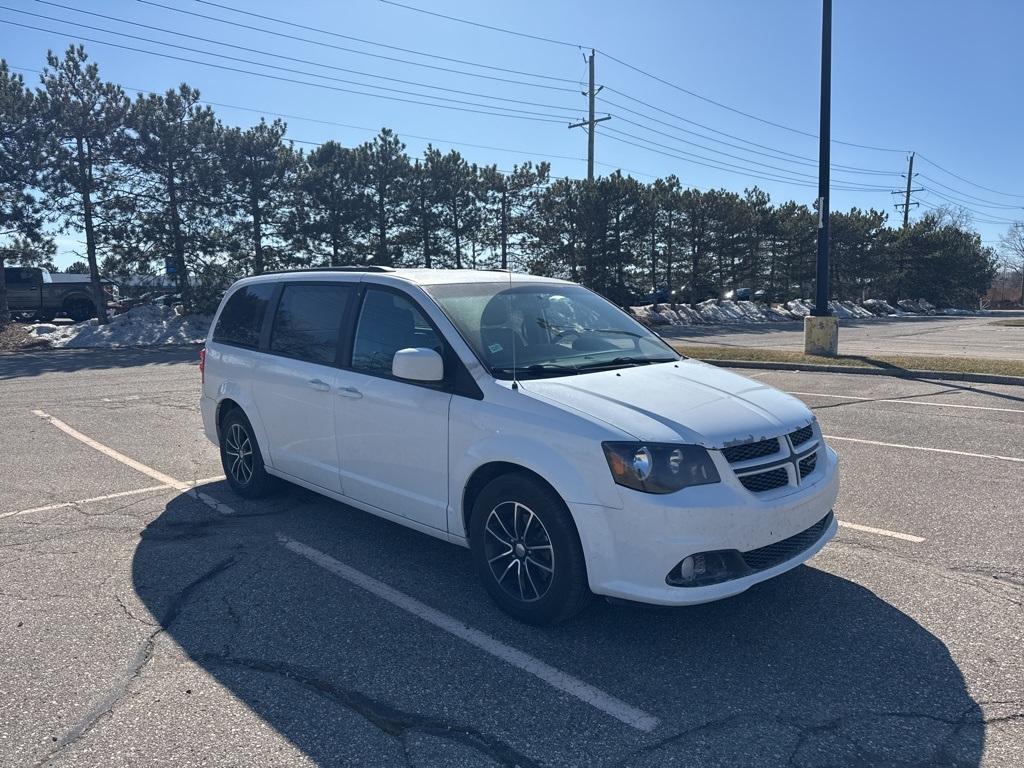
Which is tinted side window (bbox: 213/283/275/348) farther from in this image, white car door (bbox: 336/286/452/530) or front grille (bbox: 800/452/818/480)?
front grille (bbox: 800/452/818/480)

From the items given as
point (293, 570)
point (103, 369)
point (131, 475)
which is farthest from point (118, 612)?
point (103, 369)

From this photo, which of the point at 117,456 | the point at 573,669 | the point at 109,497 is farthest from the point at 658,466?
the point at 117,456

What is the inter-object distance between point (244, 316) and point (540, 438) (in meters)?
3.49

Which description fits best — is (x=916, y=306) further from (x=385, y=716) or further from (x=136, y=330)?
(x=385, y=716)

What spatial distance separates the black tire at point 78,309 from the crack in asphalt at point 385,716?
30.2m

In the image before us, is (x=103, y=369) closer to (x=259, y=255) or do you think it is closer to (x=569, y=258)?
(x=259, y=255)

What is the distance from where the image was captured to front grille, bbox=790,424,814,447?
3.91 metres

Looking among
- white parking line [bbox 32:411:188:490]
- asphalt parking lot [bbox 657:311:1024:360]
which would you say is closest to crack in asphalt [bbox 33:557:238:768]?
white parking line [bbox 32:411:188:490]

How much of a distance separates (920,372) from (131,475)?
40.2 ft

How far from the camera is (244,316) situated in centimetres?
619

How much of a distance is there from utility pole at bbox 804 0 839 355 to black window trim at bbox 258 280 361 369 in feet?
42.3

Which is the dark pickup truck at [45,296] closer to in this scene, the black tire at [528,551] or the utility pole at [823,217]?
the utility pole at [823,217]

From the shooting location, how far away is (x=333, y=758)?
284 centimetres

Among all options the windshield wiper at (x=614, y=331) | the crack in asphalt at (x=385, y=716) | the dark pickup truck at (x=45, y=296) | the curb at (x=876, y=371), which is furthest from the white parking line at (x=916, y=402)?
the dark pickup truck at (x=45, y=296)
